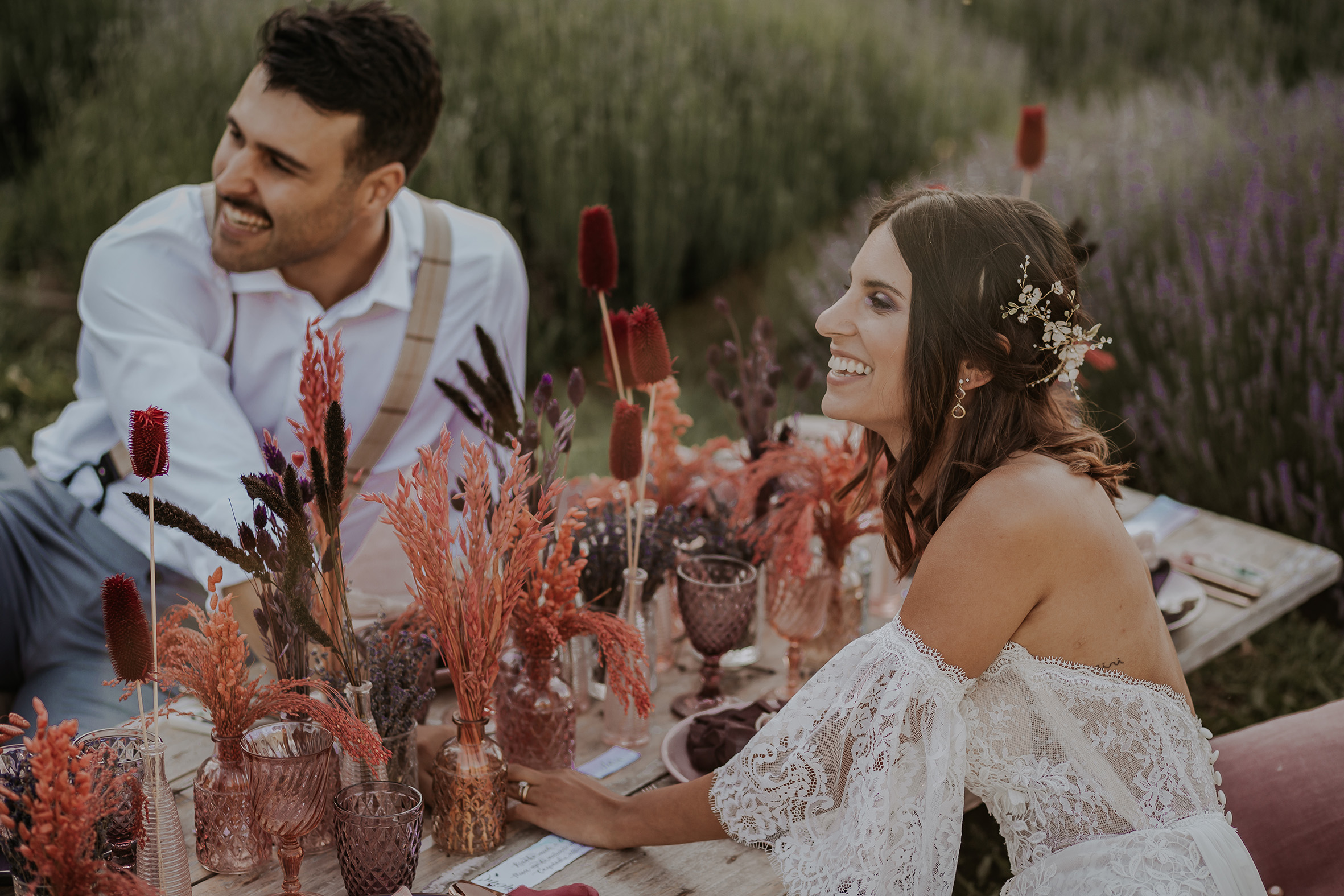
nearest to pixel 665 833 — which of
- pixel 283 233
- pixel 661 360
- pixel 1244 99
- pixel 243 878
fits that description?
pixel 243 878

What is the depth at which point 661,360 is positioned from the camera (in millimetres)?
1691

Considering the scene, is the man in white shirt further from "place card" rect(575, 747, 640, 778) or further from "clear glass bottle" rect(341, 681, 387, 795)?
"place card" rect(575, 747, 640, 778)

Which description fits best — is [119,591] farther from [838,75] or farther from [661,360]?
[838,75]

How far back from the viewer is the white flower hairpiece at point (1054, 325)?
157cm

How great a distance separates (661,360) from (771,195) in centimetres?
441

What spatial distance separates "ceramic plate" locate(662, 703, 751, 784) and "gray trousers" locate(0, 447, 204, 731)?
919mm

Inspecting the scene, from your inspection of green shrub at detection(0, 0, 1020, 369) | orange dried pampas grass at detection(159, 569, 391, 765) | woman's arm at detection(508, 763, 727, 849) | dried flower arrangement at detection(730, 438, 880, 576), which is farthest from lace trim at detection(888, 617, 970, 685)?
green shrub at detection(0, 0, 1020, 369)

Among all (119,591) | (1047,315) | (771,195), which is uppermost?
(1047,315)

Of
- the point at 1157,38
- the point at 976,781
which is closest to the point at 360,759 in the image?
the point at 976,781

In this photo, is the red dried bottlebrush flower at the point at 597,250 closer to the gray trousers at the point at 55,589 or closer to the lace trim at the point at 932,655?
the lace trim at the point at 932,655

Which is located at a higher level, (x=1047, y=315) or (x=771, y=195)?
(x=1047, y=315)

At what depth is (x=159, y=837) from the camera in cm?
130

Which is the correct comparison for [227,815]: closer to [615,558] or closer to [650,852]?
[650,852]

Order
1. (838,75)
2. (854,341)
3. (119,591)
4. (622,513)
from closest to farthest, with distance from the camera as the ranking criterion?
(119,591) → (854,341) → (622,513) → (838,75)
